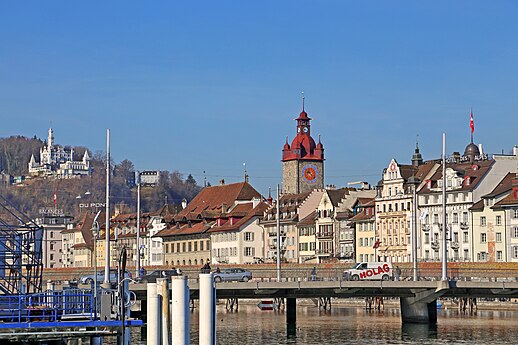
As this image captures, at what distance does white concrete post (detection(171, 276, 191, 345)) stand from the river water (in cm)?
3720

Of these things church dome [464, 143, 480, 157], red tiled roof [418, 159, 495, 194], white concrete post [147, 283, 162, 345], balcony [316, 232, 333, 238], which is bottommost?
white concrete post [147, 283, 162, 345]

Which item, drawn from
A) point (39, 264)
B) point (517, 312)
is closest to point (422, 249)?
point (517, 312)

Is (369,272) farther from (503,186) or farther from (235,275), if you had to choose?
(503,186)

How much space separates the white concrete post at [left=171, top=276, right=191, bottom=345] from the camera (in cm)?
4519

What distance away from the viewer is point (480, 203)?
520 feet

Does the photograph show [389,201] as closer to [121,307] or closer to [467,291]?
[467,291]

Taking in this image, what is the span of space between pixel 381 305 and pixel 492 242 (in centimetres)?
1517

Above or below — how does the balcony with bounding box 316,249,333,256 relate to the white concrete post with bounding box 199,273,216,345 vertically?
above

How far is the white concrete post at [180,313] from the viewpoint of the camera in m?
45.2

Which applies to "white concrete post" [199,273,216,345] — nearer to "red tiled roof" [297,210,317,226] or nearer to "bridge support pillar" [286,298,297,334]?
"bridge support pillar" [286,298,297,334]

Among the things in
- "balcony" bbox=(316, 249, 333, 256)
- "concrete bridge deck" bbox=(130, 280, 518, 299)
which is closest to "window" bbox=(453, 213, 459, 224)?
"balcony" bbox=(316, 249, 333, 256)

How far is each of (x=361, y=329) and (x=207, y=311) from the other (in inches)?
2289

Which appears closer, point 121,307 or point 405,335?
point 121,307

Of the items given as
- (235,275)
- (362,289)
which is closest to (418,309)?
(362,289)
